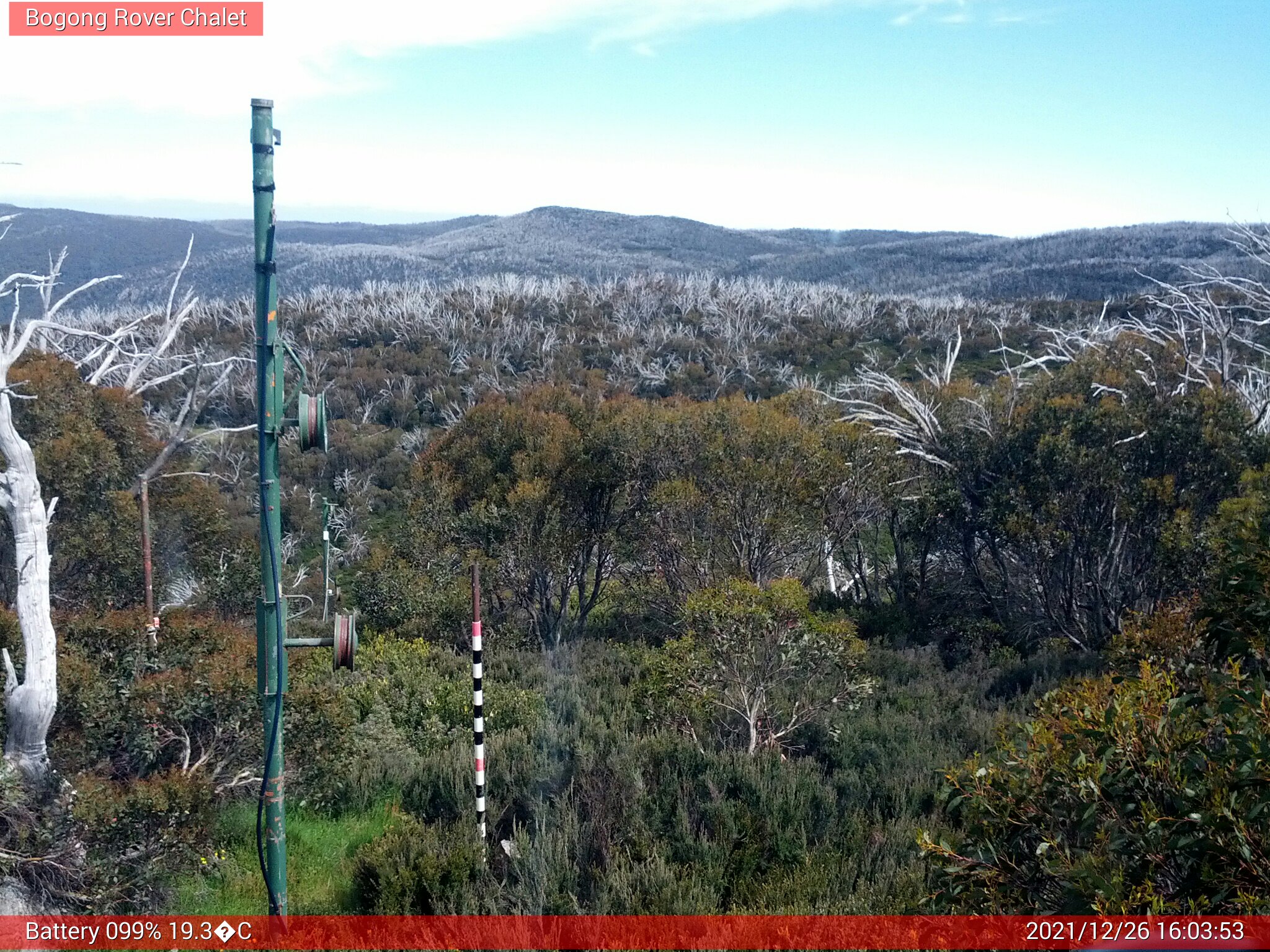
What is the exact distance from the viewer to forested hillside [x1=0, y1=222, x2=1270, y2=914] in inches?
162

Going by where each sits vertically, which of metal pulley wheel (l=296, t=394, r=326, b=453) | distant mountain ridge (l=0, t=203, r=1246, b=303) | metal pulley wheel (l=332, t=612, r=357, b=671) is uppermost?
distant mountain ridge (l=0, t=203, r=1246, b=303)

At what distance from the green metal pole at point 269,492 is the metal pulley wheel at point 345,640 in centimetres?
27

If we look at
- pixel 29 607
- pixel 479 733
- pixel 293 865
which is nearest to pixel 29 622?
pixel 29 607

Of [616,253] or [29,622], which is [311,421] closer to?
[29,622]

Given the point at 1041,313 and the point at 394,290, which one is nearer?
the point at 1041,313

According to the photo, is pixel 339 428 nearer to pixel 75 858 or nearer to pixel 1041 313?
pixel 75 858

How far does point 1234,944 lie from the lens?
3.44 ft

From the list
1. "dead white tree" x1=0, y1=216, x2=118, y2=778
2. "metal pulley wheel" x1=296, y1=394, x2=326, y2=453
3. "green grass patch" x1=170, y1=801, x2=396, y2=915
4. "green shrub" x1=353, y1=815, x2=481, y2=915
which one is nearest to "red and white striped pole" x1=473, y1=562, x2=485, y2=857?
"green shrub" x1=353, y1=815, x2=481, y2=915

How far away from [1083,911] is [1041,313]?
44.0m

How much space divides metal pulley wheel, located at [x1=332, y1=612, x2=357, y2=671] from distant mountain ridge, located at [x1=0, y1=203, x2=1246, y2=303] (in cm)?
3409

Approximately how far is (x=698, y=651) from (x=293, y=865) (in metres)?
3.86

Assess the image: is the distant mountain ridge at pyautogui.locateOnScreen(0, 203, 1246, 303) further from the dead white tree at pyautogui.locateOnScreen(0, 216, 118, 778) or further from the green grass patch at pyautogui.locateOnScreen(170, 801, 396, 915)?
the green grass patch at pyautogui.locateOnScreen(170, 801, 396, 915)

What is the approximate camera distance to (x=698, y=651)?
9.41 metres

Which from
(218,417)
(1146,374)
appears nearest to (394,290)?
(218,417)
